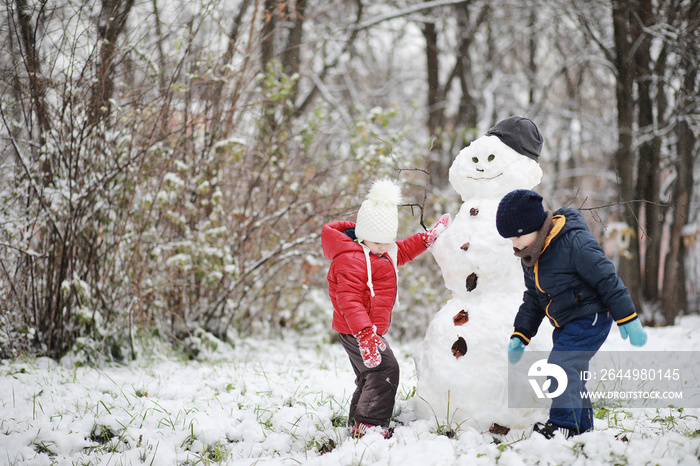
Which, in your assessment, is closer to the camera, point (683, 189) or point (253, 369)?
point (253, 369)

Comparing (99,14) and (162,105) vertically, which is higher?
(99,14)

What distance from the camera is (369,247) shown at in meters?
2.68

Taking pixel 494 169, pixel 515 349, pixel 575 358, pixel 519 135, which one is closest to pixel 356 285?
pixel 515 349

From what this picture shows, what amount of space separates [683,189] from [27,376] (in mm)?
7967

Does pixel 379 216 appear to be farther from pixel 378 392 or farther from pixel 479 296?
pixel 378 392

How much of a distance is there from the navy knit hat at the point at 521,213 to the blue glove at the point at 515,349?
21.4 inches

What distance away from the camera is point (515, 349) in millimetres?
2426

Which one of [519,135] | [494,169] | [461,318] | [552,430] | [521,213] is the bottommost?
[552,430]

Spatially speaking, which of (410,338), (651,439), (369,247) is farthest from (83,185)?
(410,338)

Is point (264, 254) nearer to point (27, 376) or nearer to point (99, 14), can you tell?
point (27, 376)

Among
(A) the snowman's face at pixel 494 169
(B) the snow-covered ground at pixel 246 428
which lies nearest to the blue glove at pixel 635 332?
(B) the snow-covered ground at pixel 246 428

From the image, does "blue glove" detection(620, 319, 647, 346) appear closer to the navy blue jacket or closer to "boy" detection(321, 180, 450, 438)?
the navy blue jacket

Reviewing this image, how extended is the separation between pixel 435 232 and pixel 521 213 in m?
0.65

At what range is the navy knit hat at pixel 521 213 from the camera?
7.39ft
